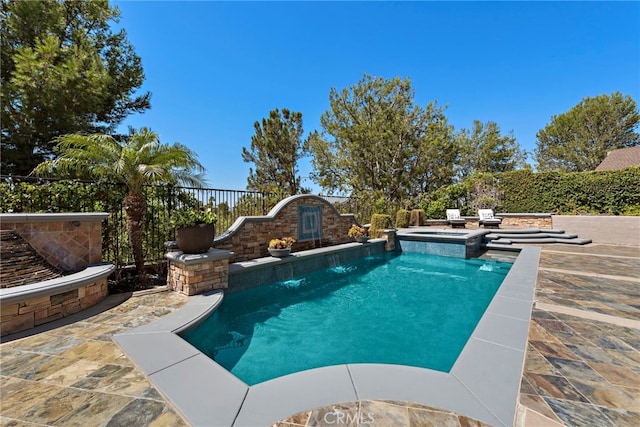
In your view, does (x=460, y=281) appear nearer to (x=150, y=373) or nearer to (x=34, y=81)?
(x=150, y=373)

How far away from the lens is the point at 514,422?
1568 mm

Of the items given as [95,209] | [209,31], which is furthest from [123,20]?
[95,209]

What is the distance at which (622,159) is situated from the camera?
1709 centimetres

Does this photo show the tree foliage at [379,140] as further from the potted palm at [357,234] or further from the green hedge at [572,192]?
the potted palm at [357,234]

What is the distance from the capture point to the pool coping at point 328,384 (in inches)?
67.1

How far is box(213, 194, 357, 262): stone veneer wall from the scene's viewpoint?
246 inches

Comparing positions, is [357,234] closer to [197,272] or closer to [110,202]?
[197,272]

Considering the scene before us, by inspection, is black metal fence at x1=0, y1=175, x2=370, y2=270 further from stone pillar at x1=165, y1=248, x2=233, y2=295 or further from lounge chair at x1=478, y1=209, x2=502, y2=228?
lounge chair at x1=478, y1=209, x2=502, y2=228

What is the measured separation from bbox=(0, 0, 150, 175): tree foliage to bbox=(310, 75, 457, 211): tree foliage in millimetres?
13875

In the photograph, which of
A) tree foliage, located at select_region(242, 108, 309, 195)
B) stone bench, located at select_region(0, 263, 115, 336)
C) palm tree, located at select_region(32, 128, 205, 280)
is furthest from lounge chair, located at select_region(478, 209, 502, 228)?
stone bench, located at select_region(0, 263, 115, 336)

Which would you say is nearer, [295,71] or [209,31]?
[209,31]

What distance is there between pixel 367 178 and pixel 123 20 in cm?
1717

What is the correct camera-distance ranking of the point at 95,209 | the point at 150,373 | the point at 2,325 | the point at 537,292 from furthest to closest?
1. the point at 95,209
2. the point at 537,292
3. the point at 2,325
4. the point at 150,373

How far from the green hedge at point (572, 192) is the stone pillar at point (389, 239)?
31.4ft
